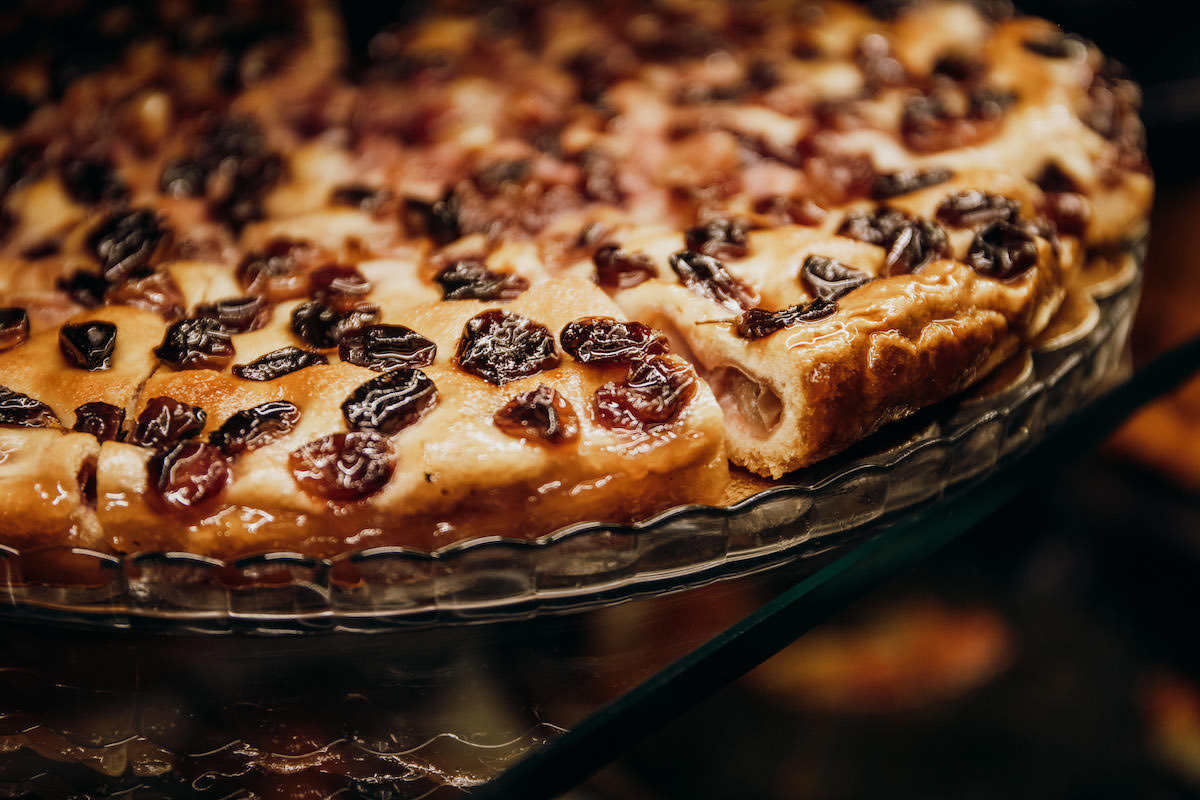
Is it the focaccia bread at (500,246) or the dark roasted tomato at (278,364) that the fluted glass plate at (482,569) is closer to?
the focaccia bread at (500,246)

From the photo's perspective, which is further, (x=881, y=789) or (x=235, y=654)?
(x=881, y=789)

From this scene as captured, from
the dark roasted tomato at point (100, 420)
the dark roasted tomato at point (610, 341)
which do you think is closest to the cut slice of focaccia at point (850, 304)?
the dark roasted tomato at point (610, 341)

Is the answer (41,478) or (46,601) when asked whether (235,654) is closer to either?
(46,601)

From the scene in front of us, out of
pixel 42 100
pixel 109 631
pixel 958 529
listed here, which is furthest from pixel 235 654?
pixel 42 100

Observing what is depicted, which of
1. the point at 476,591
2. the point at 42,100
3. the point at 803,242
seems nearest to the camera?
the point at 476,591

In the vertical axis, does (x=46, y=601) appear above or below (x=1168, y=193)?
above

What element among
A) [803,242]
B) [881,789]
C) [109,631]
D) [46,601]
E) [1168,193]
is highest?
[803,242]
